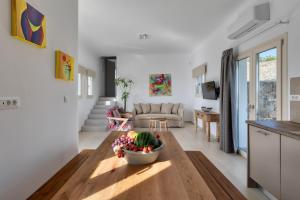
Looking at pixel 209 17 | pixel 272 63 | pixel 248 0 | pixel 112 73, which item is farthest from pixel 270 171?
pixel 112 73

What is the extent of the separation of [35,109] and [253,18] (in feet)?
10.4

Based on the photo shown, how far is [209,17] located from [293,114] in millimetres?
2827

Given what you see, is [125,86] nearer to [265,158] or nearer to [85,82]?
[85,82]

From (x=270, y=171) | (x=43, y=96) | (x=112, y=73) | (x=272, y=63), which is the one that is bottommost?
(x=270, y=171)

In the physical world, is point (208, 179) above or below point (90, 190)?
below

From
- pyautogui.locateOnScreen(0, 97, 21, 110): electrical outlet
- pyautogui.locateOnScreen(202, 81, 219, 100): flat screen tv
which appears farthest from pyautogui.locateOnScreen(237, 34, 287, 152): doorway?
pyautogui.locateOnScreen(0, 97, 21, 110): electrical outlet

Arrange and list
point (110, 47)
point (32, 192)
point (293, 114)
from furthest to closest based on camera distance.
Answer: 1. point (110, 47)
2. point (293, 114)
3. point (32, 192)

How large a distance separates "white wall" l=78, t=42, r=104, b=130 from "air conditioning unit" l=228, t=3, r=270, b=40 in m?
4.76

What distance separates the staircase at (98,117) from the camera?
6379mm

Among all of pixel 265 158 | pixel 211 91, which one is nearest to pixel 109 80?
pixel 211 91

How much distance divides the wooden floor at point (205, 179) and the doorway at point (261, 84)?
1201 mm

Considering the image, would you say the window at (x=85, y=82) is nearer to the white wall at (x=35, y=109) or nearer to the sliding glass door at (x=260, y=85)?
the white wall at (x=35, y=109)

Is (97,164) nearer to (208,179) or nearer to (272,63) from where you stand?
(208,179)

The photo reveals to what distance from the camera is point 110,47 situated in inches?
277
